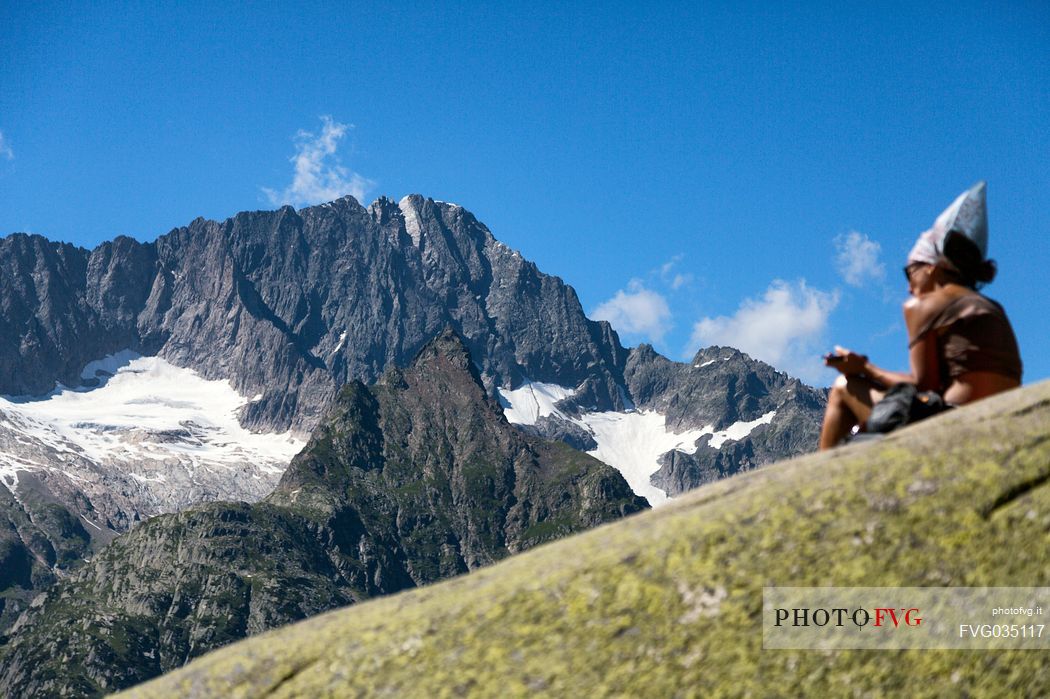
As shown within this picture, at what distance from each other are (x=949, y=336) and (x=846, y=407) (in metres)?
1.45

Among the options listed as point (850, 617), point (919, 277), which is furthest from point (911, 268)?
point (850, 617)

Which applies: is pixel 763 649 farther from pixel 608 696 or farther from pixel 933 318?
pixel 933 318

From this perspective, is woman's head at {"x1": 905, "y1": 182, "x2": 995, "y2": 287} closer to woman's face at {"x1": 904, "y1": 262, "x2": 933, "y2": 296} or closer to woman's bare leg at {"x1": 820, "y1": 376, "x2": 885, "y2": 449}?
woman's face at {"x1": 904, "y1": 262, "x2": 933, "y2": 296}

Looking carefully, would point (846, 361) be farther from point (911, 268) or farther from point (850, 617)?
point (850, 617)

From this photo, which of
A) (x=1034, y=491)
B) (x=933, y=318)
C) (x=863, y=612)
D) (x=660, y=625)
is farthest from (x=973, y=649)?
(x=933, y=318)

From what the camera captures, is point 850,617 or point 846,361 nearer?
point 850,617

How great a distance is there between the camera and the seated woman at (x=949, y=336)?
12844mm

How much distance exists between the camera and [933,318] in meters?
13.1

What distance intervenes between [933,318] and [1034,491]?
4.44 meters

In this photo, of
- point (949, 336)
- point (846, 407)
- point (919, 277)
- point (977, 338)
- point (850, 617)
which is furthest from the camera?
point (919, 277)

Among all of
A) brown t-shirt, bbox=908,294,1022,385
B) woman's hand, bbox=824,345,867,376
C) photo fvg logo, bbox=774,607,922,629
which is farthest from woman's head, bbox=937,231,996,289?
photo fvg logo, bbox=774,607,922,629

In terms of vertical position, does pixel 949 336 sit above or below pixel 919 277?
below

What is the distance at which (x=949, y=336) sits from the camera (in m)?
13.0

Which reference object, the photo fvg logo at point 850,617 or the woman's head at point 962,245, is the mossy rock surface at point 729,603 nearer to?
the photo fvg logo at point 850,617
